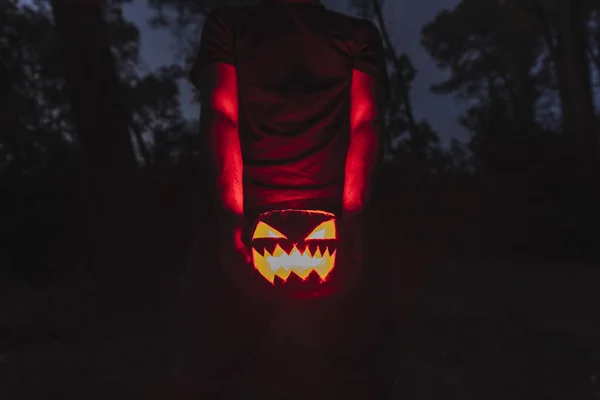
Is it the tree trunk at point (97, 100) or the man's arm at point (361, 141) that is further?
the tree trunk at point (97, 100)

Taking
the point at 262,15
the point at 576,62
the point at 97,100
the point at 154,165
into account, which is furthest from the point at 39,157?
the point at 576,62

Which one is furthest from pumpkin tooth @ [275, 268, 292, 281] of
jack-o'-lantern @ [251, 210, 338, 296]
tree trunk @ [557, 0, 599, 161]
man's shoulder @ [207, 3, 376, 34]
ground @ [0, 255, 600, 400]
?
tree trunk @ [557, 0, 599, 161]

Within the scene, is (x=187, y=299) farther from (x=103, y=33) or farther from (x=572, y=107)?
(x=572, y=107)

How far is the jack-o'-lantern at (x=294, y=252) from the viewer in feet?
5.20

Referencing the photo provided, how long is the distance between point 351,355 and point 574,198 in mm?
9411

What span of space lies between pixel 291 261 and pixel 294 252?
0.03 meters

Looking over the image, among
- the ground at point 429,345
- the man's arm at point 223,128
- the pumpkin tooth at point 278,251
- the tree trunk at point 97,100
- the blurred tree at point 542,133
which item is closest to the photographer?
the pumpkin tooth at point 278,251

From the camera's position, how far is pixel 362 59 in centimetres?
188

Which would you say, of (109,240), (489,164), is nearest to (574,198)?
(489,164)

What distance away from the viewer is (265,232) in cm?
160

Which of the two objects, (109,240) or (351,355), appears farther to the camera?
(109,240)

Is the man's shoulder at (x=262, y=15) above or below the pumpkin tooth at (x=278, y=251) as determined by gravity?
above

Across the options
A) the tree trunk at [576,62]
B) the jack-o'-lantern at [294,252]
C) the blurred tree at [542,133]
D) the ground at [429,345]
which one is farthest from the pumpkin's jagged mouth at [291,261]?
the tree trunk at [576,62]

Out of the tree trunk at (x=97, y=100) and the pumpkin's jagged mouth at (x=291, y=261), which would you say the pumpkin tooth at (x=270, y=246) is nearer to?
the pumpkin's jagged mouth at (x=291, y=261)
